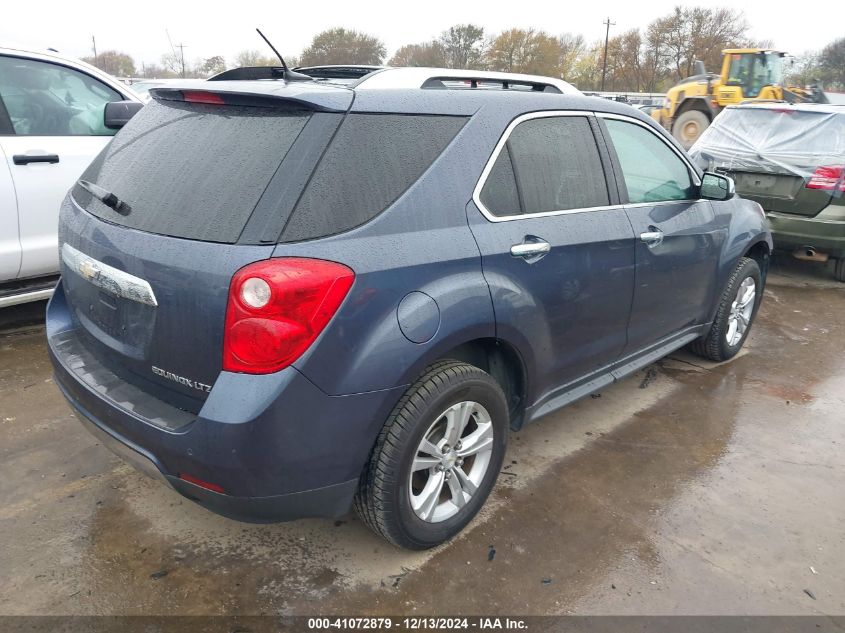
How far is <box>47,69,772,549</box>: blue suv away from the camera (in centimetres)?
209

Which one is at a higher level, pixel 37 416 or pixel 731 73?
pixel 731 73

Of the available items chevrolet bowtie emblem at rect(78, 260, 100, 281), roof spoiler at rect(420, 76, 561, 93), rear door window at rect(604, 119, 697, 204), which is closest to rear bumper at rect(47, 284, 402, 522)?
chevrolet bowtie emblem at rect(78, 260, 100, 281)

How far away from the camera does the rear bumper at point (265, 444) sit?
6.74ft

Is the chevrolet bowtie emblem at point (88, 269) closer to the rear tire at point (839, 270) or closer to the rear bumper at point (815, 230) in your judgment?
the rear bumper at point (815, 230)

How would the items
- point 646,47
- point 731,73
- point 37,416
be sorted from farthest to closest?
1. point 646,47
2. point 731,73
3. point 37,416

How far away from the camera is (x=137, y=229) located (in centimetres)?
234

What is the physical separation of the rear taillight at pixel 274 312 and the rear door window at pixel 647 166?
1.98 m

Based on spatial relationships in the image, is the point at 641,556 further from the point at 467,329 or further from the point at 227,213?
the point at 227,213

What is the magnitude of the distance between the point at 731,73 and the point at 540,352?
56.9ft

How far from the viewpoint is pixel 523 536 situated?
2811mm

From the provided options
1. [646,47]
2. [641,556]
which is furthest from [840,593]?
[646,47]

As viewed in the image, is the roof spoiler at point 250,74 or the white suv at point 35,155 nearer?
the roof spoiler at point 250,74

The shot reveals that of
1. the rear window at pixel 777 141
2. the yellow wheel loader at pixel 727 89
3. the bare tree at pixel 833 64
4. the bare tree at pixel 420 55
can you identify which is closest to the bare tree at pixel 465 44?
the bare tree at pixel 420 55

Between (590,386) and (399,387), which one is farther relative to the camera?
(590,386)
